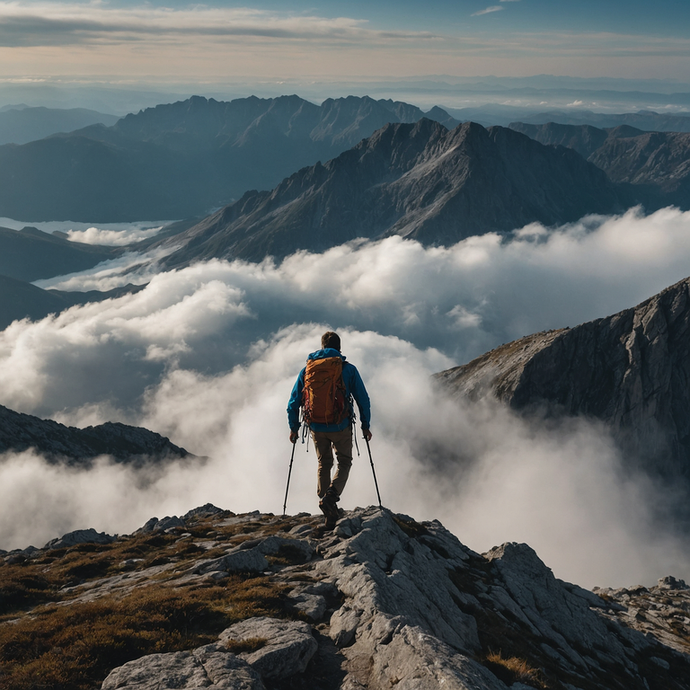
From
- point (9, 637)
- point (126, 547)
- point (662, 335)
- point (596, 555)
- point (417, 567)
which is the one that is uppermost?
point (662, 335)

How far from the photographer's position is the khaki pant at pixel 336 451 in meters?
17.8

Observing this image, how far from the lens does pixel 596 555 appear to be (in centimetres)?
18525

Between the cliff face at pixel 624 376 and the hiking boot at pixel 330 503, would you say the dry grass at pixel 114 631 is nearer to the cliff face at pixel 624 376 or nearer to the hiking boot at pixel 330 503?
the hiking boot at pixel 330 503

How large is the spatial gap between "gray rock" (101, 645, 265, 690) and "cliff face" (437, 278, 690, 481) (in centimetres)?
16675

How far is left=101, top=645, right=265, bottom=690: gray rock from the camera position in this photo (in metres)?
9.08

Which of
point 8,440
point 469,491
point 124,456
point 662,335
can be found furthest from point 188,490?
point 662,335

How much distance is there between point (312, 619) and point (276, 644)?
225 cm

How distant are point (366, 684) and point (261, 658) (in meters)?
2.17

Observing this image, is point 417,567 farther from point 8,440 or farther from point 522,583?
point 8,440

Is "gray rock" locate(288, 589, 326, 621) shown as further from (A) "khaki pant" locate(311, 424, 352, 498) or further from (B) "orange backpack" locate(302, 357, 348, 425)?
(B) "orange backpack" locate(302, 357, 348, 425)

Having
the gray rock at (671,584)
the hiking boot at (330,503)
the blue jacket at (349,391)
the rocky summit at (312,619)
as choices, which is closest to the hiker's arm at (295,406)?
the blue jacket at (349,391)

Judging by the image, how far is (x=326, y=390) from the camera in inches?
682

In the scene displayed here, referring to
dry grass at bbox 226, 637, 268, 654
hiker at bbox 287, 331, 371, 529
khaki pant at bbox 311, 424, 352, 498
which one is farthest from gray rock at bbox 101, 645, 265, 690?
khaki pant at bbox 311, 424, 352, 498

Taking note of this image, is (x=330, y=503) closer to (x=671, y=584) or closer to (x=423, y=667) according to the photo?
(x=423, y=667)
